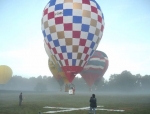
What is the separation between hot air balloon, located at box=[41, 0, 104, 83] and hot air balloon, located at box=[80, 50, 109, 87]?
2195cm

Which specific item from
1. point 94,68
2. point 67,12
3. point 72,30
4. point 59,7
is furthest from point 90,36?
point 94,68

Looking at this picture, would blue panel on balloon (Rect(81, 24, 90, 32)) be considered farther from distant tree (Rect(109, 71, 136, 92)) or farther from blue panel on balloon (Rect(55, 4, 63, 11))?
distant tree (Rect(109, 71, 136, 92))

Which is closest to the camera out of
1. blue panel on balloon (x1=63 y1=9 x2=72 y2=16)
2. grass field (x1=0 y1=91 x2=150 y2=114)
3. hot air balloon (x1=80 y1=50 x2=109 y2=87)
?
grass field (x1=0 y1=91 x2=150 y2=114)

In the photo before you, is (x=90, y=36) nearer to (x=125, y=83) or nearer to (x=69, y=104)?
(x=69, y=104)

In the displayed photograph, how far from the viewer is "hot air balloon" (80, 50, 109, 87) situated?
50.4 m

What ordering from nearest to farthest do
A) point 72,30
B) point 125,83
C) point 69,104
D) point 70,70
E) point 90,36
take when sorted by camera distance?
point 69,104
point 72,30
point 70,70
point 90,36
point 125,83

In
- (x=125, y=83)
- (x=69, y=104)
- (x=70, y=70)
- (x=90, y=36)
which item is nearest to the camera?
(x=69, y=104)

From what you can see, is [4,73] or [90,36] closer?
[90,36]

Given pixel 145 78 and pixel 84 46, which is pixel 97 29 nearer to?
pixel 84 46

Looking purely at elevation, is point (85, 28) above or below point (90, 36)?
above

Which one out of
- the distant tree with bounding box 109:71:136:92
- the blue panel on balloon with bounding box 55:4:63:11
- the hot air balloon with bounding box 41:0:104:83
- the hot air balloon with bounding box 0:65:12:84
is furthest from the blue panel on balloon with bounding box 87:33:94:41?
the distant tree with bounding box 109:71:136:92

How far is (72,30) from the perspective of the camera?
2683 centimetres

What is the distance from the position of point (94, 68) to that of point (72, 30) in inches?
Result: 1015

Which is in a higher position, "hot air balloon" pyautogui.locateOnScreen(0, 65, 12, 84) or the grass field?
"hot air balloon" pyautogui.locateOnScreen(0, 65, 12, 84)
